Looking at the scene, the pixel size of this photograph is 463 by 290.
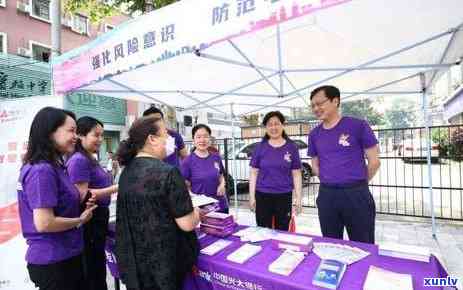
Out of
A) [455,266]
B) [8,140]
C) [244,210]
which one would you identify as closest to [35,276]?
[8,140]

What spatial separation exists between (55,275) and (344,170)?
2039mm

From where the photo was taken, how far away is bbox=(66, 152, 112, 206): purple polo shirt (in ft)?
6.86

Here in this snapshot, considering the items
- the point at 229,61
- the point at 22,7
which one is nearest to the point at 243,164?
the point at 229,61

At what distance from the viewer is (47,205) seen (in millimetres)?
1562

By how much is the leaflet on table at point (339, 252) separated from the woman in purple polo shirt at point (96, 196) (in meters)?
1.49

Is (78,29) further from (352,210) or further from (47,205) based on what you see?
(352,210)

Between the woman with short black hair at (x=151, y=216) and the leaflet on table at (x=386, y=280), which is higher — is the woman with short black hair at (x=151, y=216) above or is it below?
above

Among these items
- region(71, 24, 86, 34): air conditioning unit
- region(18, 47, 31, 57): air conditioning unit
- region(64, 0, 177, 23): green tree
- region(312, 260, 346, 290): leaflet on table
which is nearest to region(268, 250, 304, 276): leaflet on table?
region(312, 260, 346, 290): leaflet on table

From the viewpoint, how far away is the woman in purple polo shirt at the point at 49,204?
1.58 meters

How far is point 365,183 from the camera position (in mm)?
2434

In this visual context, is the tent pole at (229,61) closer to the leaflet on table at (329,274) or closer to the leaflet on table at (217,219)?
the leaflet on table at (217,219)

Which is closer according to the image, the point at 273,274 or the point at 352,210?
the point at 273,274

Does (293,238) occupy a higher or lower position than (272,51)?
lower

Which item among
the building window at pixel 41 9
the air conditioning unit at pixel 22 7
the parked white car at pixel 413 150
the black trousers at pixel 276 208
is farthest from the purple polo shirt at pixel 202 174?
the building window at pixel 41 9
